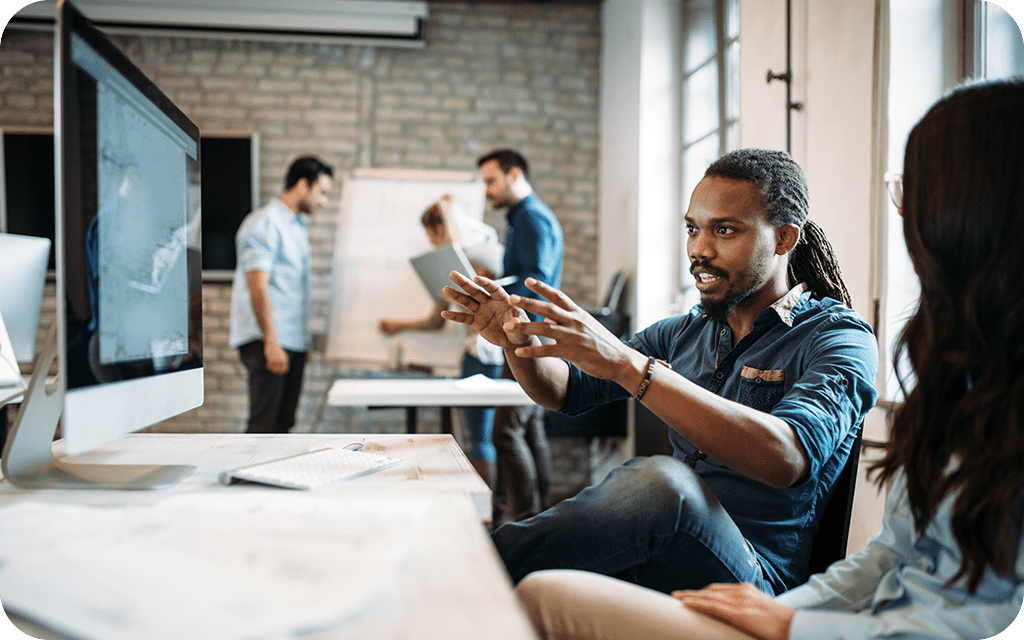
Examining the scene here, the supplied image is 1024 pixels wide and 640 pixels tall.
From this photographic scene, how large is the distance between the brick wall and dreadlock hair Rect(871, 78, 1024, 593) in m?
3.44

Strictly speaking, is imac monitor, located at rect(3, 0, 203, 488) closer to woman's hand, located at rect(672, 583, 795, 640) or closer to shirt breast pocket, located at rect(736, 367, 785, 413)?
woman's hand, located at rect(672, 583, 795, 640)

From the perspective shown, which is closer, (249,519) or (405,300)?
(249,519)

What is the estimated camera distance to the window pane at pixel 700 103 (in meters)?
3.34

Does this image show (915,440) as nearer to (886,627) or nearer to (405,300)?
(886,627)

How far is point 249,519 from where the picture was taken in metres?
0.63

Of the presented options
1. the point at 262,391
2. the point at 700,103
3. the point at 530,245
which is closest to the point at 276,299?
the point at 262,391

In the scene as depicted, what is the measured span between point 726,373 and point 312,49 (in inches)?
143

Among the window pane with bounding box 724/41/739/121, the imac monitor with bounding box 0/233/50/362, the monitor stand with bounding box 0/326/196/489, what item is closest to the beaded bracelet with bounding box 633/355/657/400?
the monitor stand with bounding box 0/326/196/489

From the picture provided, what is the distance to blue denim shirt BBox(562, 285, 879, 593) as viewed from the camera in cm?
99

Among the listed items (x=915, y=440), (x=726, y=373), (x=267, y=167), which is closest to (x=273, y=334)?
(x=267, y=167)

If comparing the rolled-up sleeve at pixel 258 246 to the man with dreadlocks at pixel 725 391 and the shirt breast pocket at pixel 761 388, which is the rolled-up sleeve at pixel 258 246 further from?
the shirt breast pocket at pixel 761 388

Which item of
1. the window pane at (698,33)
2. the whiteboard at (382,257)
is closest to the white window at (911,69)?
the window pane at (698,33)

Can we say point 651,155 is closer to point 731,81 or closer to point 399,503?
point 731,81

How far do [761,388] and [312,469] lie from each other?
751 millimetres
